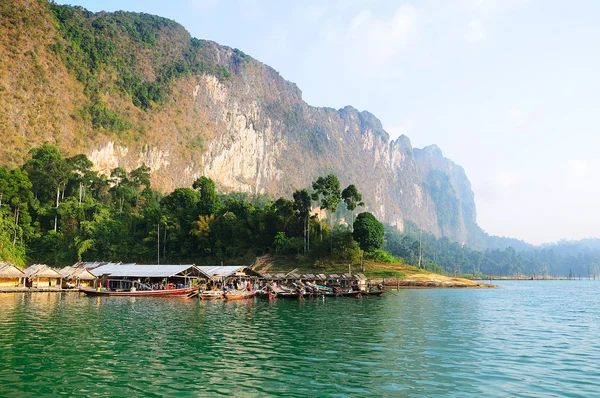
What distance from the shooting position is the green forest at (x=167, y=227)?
82312 mm

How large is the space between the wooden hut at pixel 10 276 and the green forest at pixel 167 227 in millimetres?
22773

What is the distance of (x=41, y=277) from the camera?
59.8 m

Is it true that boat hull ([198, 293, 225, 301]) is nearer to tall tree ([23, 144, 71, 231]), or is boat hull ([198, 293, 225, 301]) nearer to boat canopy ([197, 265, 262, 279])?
boat canopy ([197, 265, 262, 279])

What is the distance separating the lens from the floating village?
5441 cm

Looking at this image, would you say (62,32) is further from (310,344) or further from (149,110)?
(310,344)

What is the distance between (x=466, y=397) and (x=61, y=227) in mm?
90692

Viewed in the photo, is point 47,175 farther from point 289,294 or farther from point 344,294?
point 344,294

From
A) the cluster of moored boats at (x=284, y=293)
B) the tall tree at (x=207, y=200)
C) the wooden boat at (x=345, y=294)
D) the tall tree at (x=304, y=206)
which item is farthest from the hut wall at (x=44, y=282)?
the tall tree at (x=304, y=206)

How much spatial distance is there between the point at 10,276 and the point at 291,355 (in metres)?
48.8

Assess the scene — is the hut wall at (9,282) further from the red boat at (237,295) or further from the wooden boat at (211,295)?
the red boat at (237,295)

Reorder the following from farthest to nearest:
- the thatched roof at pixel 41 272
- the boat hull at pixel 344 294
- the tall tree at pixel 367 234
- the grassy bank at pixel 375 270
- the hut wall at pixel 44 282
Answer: the tall tree at pixel 367 234, the grassy bank at pixel 375 270, the hut wall at pixel 44 282, the thatched roof at pixel 41 272, the boat hull at pixel 344 294

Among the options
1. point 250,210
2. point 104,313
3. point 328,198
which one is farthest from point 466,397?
point 250,210

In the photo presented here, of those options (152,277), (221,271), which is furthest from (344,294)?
(152,277)

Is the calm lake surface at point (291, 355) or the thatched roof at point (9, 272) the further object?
the thatched roof at point (9, 272)
